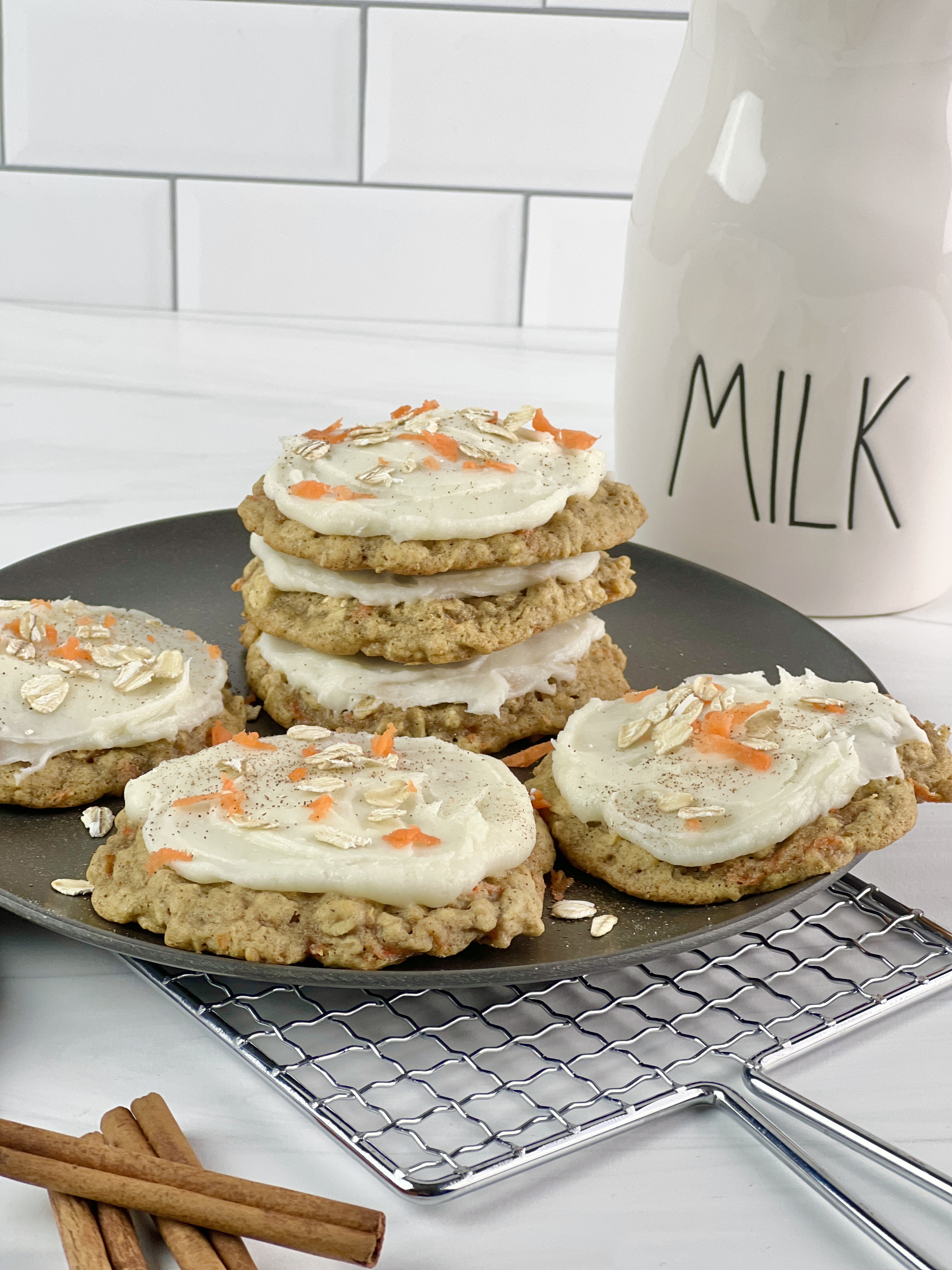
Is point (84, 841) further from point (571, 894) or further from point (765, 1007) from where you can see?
point (765, 1007)

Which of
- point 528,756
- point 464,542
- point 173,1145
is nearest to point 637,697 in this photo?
point 528,756

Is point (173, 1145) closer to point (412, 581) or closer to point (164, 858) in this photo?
point (164, 858)

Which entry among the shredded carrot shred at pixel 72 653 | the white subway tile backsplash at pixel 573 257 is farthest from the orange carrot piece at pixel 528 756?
the white subway tile backsplash at pixel 573 257

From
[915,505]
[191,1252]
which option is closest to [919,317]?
[915,505]

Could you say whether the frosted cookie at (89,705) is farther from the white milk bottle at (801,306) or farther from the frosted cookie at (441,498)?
the white milk bottle at (801,306)

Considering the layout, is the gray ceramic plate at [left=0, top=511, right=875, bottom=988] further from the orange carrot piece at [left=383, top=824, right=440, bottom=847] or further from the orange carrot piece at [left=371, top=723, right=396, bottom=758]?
the orange carrot piece at [left=371, top=723, right=396, bottom=758]

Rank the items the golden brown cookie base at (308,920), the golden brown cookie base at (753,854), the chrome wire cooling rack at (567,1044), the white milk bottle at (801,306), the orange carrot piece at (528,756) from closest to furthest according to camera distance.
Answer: the chrome wire cooling rack at (567,1044)
the golden brown cookie base at (308,920)
the golden brown cookie base at (753,854)
the orange carrot piece at (528,756)
the white milk bottle at (801,306)
